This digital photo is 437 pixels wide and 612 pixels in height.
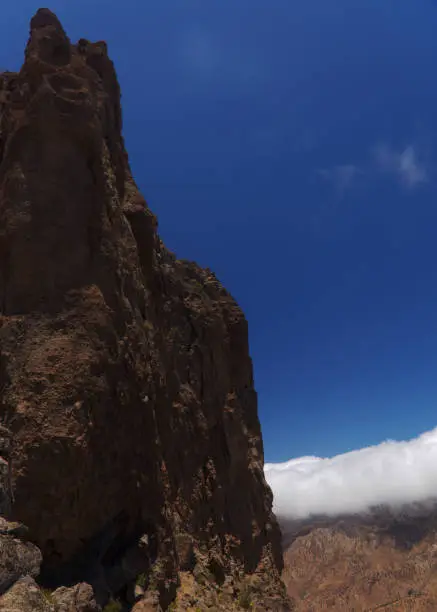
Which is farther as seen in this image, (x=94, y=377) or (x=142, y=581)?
(x=142, y=581)

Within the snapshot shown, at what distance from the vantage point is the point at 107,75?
101ft

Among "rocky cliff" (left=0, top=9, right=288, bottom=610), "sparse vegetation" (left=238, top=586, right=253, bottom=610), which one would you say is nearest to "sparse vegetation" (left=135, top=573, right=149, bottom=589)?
"rocky cliff" (left=0, top=9, right=288, bottom=610)

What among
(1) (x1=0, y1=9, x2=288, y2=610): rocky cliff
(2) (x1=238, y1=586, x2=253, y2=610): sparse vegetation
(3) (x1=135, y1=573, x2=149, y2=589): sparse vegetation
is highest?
(1) (x1=0, y1=9, x2=288, y2=610): rocky cliff

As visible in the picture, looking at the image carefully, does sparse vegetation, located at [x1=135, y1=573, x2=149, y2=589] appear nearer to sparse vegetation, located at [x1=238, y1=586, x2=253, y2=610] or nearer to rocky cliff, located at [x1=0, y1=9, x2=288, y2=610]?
rocky cliff, located at [x1=0, y1=9, x2=288, y2=610]

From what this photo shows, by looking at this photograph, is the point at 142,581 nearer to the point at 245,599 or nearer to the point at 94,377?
the point at 94,377

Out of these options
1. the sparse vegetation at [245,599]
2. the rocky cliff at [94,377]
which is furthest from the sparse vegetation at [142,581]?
the sparse vegetation at [245,599]

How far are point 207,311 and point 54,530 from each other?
69.3 feet

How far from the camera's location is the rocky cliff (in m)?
19.4

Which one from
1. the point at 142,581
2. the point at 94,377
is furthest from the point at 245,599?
the point at 94,377

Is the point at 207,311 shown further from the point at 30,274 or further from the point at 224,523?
the point at 30,274

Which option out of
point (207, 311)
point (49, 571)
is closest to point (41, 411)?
point (49, 571)

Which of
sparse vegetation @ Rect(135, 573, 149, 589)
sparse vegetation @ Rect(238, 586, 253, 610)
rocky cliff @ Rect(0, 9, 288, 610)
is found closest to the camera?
rocky cliff @ Rect(0, 9, 288, 610)

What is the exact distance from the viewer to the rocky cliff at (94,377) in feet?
63.8

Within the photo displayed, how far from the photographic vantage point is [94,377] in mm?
21078
